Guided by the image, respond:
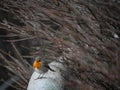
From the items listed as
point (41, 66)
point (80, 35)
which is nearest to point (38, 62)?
point (41, 66)

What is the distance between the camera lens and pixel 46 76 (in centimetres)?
338

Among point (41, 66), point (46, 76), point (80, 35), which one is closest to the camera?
point (80, 35)

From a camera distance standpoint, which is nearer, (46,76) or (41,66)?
(41,66)

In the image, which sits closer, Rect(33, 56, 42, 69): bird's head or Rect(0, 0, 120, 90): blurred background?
Rect(0, 0, 120, 90): blurred background

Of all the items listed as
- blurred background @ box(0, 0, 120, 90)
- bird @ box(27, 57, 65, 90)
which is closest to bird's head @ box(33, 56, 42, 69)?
bird @ box(27, 57, 65, 90)

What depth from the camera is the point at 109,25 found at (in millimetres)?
2494

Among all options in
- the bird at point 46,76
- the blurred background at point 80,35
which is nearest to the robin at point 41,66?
the bird at point 46,76

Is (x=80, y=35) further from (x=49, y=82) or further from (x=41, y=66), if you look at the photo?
(x=49, y=82)

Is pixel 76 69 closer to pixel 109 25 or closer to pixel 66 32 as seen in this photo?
pixel 66 32

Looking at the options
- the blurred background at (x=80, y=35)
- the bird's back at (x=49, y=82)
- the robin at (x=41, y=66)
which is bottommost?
the bird's back at (x=49, y=82)

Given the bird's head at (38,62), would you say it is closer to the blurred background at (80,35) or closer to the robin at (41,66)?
the robin at (41,66)

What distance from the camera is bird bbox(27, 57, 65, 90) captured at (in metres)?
3.26

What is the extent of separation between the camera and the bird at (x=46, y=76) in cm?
326

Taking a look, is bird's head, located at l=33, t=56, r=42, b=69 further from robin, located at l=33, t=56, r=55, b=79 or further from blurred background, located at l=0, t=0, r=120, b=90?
blurred background, located at l=0, t=0, r=120, b=90
